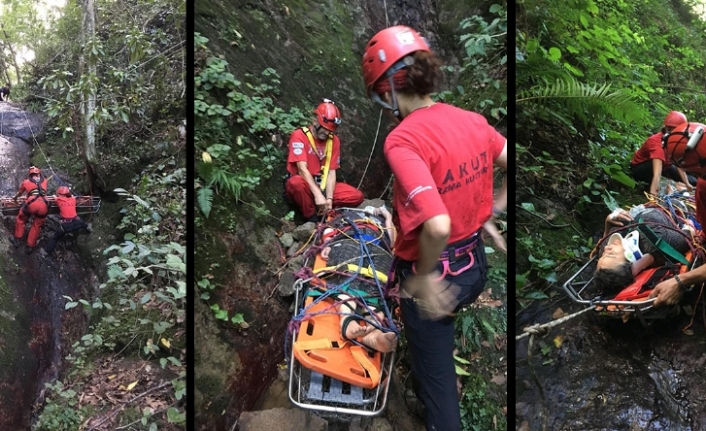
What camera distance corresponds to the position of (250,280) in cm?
232

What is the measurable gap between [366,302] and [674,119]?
151cm

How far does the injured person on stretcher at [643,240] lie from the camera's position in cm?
193

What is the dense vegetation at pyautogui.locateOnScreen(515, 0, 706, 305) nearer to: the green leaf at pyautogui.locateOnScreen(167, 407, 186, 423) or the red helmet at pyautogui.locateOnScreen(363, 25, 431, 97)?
the red helmet at pyautogui.locateOnScreen(363, 25, 431, 97)

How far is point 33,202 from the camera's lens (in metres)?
2.16

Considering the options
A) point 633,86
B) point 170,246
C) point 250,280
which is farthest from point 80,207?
point 633,86

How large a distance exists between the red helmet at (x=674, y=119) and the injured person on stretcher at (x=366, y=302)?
50.4 inches

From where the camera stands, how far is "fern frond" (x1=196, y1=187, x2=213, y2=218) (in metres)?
2.07

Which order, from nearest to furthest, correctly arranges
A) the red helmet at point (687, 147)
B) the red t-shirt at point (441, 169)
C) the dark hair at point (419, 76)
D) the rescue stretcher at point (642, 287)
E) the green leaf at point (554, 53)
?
the red t-shirt at point (441, 169), the dark hair at point (419, 76), the red helmet at point (687, 147), the rescue stretcher at point (642, 287), the green leaf at point (554, 53)

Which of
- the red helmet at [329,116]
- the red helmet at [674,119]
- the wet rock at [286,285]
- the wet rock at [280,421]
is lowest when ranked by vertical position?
the wet rock at [280,421]

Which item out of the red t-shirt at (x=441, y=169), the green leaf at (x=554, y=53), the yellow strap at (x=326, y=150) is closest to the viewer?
the red t-shirt at (x=441, y=169)

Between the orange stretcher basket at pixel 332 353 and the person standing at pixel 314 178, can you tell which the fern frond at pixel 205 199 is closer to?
the person standing at pixel 314 178

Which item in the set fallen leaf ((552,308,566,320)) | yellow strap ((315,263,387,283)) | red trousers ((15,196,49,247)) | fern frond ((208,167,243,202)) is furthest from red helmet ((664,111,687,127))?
red trousers ((15,196,49,247))

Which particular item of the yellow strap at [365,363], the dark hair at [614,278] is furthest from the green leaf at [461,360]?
the dark hair at [614,278]

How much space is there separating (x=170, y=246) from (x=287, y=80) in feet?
3.39
